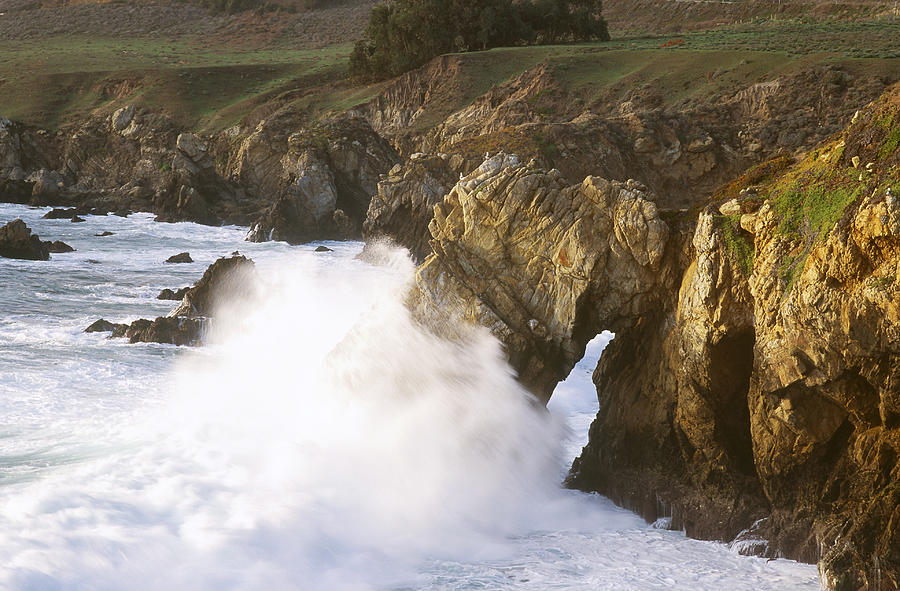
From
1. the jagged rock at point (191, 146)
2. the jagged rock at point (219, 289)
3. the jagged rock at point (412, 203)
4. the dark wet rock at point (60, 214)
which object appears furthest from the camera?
the dark wet rock at point (60, 214)

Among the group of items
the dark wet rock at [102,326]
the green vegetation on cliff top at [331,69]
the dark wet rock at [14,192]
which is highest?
the green vegetation on cliff top at [331,69]

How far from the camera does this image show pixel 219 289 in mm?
24516

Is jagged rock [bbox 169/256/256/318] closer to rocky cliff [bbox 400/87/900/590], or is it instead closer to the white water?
the white water

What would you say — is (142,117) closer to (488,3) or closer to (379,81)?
(379,81)

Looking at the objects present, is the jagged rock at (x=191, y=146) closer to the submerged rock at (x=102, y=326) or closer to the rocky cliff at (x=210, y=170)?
the rocky cliff at (x=210, y=170)

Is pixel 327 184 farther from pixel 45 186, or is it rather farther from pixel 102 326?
pixel 45 186

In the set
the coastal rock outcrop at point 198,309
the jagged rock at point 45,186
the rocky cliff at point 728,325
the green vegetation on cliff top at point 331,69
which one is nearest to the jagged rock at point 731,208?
the rocky cliff at point 728,325

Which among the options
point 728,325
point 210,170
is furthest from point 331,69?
point 728,325

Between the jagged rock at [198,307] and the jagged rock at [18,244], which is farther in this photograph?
the jagged rock at [18,244]

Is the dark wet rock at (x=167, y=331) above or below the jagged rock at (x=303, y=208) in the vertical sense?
below

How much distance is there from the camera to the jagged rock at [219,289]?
2375 cm

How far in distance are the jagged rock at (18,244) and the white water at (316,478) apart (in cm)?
1461

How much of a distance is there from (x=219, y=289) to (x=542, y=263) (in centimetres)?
1324

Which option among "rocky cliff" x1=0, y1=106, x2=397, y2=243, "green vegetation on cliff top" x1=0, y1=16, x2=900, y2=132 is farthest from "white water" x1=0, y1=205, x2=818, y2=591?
"green vegetation on cliff top" x1=0, y1=16, x2=900, y2=132
